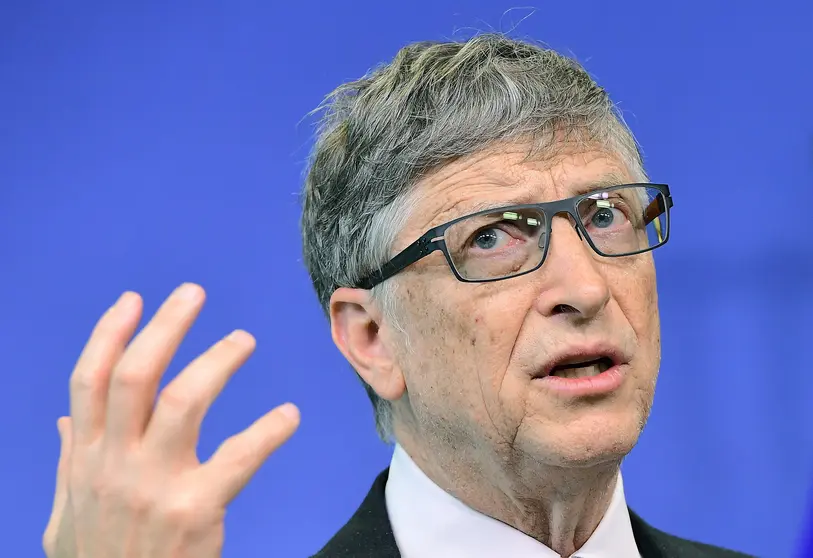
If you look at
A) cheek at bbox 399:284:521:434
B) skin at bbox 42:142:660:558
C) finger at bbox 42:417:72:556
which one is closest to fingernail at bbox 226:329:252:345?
skin at bbox 42:142:660:558

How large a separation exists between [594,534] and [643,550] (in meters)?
0.17

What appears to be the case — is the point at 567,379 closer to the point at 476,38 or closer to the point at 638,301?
the point at 638,301

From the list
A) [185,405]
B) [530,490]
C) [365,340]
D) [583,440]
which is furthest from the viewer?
[365,340]

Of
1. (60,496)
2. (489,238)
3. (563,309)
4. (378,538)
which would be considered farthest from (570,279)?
(60,496)

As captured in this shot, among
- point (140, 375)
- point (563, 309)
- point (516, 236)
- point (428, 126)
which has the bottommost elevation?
point (140, 375)

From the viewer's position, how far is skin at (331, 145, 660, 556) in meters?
1.04

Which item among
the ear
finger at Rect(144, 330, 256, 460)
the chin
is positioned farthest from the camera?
the ear

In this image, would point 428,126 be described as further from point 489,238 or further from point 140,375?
point 140,375

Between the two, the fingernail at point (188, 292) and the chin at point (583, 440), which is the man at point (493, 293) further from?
the fingernail at point (188, 292)

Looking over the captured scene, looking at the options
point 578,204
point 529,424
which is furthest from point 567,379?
point 578,204

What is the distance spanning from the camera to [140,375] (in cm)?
72

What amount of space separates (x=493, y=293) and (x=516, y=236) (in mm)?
89

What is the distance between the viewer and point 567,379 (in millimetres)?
1042

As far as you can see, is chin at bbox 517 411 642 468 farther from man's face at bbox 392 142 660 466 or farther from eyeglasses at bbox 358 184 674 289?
eyeglasses at bbox 358 184 674 289
